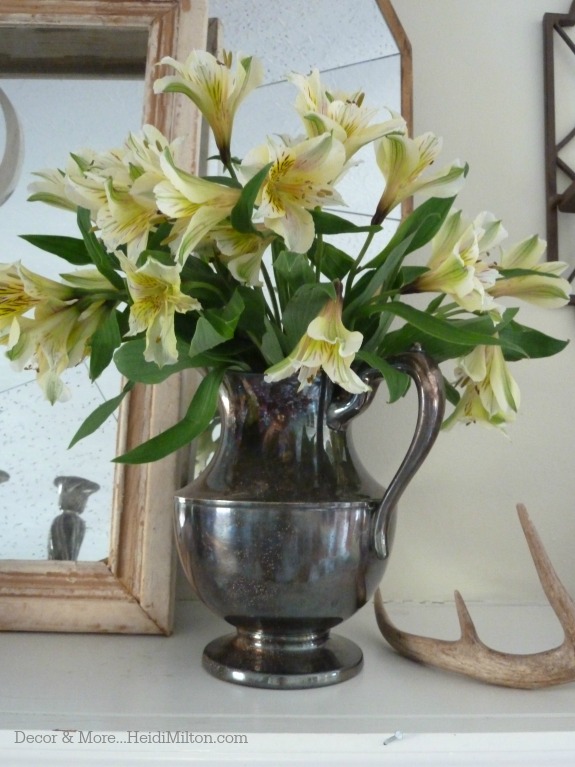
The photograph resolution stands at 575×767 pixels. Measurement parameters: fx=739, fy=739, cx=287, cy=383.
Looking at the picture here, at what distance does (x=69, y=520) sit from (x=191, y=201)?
17.8 inches

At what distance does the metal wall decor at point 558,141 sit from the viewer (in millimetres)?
1008

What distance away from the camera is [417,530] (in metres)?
0.96

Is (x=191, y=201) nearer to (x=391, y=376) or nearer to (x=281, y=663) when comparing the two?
(x=391, y=376)

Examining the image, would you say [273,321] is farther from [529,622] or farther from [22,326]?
[529,622]

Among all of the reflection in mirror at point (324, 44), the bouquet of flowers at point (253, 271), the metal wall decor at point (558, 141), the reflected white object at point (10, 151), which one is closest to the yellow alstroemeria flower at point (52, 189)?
the bouquet of flowers at point (253, 271)

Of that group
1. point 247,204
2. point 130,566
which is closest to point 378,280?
point 247,204

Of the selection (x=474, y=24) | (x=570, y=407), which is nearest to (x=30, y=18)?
(x=474, y=24)

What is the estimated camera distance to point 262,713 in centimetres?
A: 53

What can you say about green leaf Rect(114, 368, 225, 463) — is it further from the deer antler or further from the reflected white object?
the reflected white object

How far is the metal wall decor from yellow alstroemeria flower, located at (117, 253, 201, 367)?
66 centimetres

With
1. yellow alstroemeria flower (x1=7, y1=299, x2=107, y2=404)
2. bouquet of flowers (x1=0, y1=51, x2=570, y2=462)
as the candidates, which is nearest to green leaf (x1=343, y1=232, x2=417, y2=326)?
bouquet of flowers (x1=0, y1=51, x2=570, y2=462)

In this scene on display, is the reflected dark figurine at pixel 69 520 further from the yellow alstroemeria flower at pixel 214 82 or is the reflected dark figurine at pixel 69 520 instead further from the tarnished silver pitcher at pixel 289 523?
the yellow alstroemeria flower at pixel 214 82

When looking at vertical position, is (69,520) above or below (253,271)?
below

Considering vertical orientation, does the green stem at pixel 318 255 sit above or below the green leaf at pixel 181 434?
above
